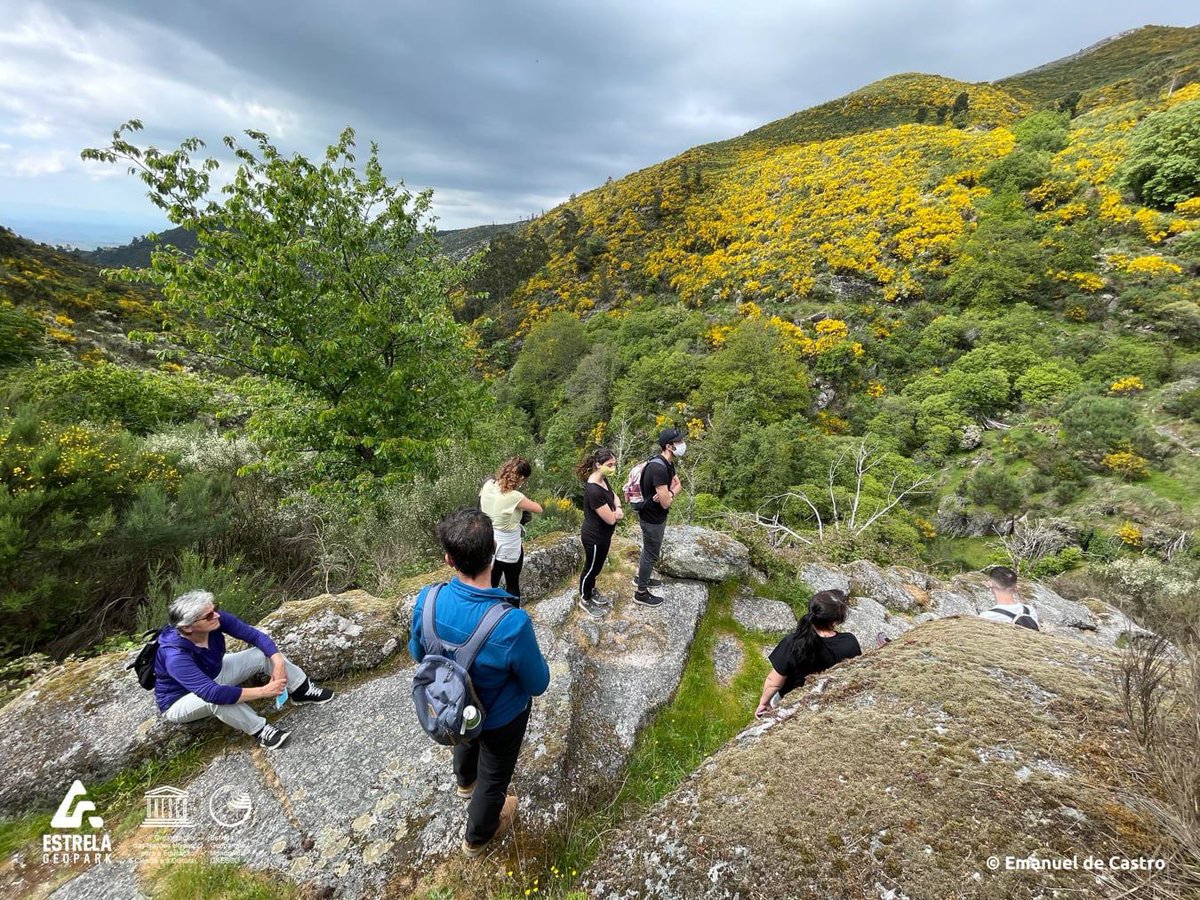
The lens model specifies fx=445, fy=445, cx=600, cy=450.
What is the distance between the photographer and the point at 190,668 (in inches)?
109

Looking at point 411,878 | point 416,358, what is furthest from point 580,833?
point 416,358

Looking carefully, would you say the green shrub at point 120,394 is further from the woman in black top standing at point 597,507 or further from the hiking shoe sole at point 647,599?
the hiking shoe sole at point 647,599

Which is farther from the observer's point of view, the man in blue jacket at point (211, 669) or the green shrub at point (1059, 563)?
the green shrub at point (1059, 563)

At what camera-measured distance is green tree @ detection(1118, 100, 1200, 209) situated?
66.7 ft

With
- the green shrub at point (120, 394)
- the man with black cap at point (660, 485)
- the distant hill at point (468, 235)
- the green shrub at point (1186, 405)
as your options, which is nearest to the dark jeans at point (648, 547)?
the man with black cap at point (660, 485)

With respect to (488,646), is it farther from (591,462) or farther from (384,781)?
(591,462)

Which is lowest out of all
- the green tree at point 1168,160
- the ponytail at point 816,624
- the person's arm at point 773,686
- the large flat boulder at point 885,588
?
the large flat boulder at point 885,588

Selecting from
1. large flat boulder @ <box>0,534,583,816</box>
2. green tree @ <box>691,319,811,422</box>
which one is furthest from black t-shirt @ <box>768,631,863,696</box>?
green tree @ <box>691,319,811,422</box>

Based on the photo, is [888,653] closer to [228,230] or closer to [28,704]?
[28,704]

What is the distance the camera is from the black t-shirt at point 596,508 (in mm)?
4266

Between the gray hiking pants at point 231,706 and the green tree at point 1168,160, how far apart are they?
3617 cm

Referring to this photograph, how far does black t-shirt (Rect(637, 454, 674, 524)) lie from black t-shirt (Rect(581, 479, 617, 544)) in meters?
0.33

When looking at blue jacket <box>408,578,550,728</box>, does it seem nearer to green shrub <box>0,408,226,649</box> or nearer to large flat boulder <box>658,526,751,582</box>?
large flat boulder <box>658,526,751,582</box>

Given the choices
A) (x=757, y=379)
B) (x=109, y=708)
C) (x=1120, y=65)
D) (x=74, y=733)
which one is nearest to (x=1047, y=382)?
(x=757, y=379)
